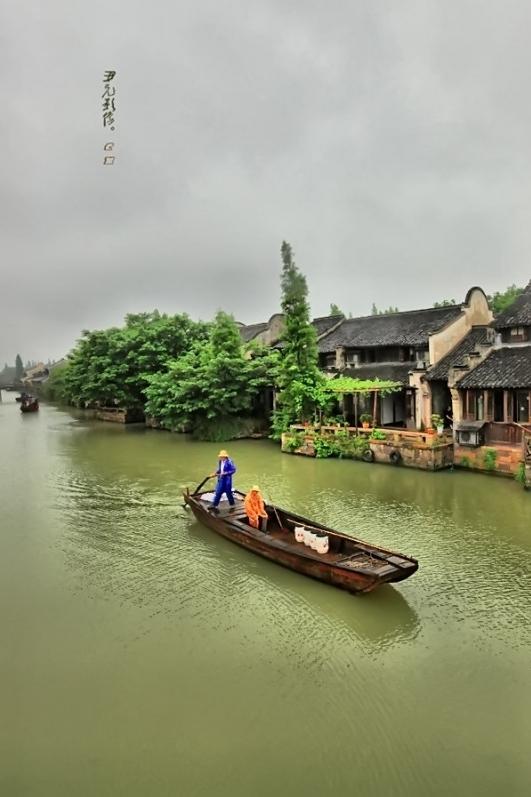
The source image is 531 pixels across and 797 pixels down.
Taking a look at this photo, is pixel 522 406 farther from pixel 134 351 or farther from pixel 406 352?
pixel 134 351

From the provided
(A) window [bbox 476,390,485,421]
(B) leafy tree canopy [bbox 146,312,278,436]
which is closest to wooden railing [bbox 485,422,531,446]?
(A) window [bbox 476,390,485,421]

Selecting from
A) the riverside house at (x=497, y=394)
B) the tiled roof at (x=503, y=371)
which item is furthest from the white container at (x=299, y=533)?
the tiled roof at (x=503, y=371)

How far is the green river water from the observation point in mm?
6062

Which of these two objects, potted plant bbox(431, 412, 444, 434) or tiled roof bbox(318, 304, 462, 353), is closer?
potted plant bbox(431, 412, 444, 434)

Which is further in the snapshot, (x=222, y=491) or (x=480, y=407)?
(x=480, y=407)

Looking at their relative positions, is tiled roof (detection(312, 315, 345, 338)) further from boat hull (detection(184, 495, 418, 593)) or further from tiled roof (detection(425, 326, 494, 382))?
boat hull (detection(184, 495, 418, 593))

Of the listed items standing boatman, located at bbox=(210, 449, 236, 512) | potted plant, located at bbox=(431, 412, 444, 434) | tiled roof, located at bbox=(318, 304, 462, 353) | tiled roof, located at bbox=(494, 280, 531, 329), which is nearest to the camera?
standing boatman, located at bbox=(210, 449, 236, 512)

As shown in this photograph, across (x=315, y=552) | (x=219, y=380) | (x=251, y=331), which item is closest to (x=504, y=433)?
(x=315, y=552)

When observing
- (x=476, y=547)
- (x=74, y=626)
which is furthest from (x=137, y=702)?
(x=476, y=547)

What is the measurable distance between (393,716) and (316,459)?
60.3 feet

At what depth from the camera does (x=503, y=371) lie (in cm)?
2133

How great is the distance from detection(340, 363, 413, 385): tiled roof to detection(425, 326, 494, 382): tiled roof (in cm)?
186

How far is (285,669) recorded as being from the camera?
8.00 meters

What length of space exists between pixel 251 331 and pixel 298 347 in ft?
59.8
